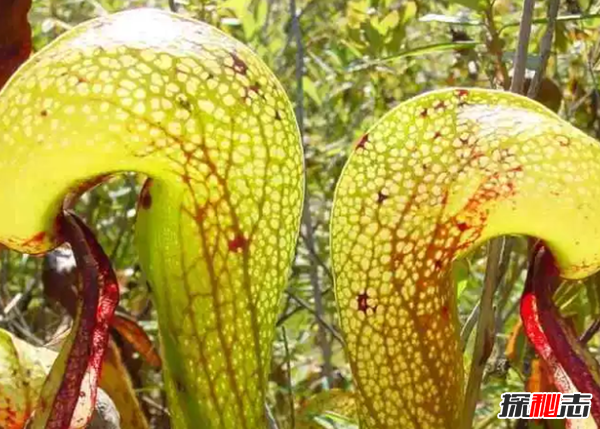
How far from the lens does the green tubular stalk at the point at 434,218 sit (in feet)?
2.28

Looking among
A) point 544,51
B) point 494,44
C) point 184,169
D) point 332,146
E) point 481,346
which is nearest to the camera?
point 184,169

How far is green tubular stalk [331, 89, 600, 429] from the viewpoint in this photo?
0.69 meters

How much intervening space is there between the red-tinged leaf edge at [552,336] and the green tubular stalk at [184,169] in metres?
0.19

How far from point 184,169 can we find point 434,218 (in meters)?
0.20

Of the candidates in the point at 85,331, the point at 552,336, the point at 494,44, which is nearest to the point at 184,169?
the point at 85,331

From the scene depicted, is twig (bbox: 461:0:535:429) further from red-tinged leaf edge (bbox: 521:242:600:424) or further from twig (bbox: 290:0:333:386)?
twig (bbox: 290:0:333:386)

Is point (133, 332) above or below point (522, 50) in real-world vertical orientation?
below

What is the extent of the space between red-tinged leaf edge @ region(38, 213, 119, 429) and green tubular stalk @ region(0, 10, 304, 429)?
23 millimetres

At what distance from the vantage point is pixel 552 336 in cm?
73

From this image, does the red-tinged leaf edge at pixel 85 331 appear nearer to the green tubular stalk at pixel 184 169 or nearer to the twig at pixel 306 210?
the green tubular stalk at pixel 184 169

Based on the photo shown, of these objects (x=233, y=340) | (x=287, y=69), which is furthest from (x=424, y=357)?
(x=287, y=69)

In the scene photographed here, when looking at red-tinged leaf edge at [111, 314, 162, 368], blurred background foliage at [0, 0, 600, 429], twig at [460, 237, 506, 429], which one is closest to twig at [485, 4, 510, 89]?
blurred background foliage at [0, 0, 600, 429]

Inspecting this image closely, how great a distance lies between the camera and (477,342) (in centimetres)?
83

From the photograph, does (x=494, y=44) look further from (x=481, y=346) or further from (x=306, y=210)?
(x=481, y=346)
